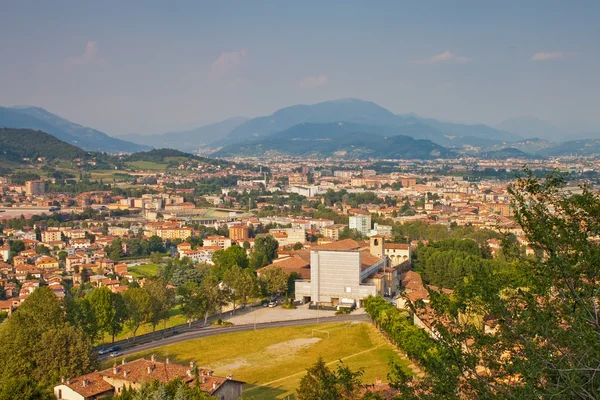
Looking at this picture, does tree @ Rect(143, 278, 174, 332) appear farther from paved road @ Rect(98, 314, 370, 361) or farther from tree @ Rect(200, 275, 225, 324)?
tree @ Rect(200, 275, 225, 324)

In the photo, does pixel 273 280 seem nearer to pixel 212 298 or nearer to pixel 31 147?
pixel 212 298

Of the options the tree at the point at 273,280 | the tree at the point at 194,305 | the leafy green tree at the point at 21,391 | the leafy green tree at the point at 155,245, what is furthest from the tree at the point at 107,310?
the leafy green tree at the point at 155,245

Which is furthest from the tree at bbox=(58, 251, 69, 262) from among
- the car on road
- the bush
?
A: the car on road

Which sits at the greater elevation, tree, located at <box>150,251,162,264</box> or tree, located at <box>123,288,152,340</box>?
tree, located at <box>123,288,152,340</box>

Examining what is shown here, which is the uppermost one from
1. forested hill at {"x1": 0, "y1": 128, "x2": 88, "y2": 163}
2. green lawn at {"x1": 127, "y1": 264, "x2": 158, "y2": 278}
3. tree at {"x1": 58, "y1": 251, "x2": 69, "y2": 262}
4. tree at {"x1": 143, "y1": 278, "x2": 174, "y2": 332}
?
forested hill at {"x1": 0, "y1": 128, "x2": 88, "y2": 163}

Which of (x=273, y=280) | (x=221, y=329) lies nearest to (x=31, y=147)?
(x=273, y=280)

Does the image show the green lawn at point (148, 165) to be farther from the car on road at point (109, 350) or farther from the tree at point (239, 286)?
the car on road at point (109, 350)
